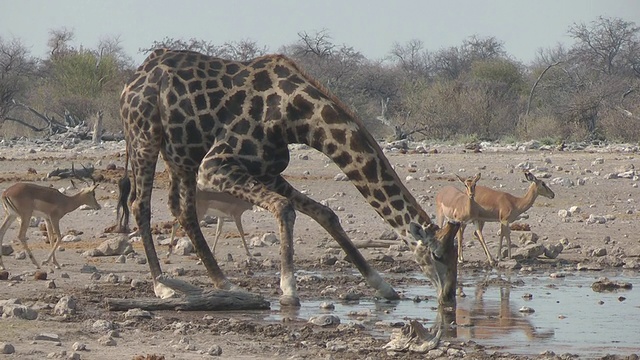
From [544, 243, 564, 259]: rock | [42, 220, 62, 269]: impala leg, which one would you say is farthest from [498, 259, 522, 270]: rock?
[42, 220, 62, 269]: impala leg

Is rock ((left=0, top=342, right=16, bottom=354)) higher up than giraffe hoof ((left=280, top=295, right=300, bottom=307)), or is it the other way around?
giraffe hoof ((left=280, top=295, right=300, bottom=307))

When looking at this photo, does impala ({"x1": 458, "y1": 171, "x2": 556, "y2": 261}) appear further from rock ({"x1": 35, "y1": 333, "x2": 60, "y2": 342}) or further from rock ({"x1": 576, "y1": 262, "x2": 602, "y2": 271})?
rock ({"x1": 35, "y1": 333, "x2": 60, "y2": 342})

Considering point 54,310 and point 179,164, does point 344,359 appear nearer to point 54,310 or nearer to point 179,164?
point 54,310

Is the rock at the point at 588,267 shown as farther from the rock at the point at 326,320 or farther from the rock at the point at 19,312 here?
the rock at the point at 19,312

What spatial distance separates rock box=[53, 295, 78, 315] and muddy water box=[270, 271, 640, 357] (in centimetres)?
157

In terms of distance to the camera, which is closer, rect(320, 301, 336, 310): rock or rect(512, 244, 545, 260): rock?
rect(320, 301, 336, 310): rock

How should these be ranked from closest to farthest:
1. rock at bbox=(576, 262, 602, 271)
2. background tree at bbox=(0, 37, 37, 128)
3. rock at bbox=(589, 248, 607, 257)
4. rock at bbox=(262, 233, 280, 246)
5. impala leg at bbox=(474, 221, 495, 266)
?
rock at bbox=(576, 262, 602, 271) < impala leg at bbox=(474, 221, 495, 266) < rock at bbox=(589, 248, 607, 257) < rock at bbox=(262, 233, 280, 246) < background tree at bbox=(0, 37, 37, 128)

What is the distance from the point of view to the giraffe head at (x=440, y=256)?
9555 millimetres

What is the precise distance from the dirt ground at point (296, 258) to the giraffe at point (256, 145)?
0.75 metres

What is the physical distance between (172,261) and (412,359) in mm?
6485

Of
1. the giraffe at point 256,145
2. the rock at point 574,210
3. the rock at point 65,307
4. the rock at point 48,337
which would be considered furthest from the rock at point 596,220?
the rock at point 48,337

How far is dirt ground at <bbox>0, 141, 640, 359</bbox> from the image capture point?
7.99m

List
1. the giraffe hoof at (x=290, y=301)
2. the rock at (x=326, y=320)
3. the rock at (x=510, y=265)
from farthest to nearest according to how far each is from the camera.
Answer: the rock at (x=510, y=265), the giraffe hoof at (x=290, y=301), the rock at (x=326, y=320)

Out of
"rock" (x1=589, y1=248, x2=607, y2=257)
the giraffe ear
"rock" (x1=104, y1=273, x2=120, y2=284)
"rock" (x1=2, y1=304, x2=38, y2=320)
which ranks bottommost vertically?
"rock" (x1=2, y1=304, x2=38, y2=320)
